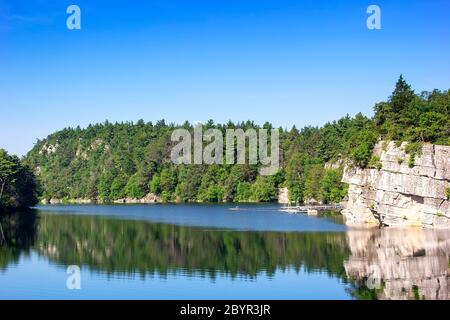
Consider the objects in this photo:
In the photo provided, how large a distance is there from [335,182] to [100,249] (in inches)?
2156

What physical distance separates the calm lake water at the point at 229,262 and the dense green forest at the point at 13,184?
30265 mm

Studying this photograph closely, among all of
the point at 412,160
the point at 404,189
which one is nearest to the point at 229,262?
the point at 404,189

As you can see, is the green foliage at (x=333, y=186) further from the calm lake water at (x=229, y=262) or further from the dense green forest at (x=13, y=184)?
the dense green forest at (x=13, y=184)

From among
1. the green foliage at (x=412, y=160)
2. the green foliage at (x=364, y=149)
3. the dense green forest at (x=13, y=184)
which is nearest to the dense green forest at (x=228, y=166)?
the green foliage at (x=364, y=149)

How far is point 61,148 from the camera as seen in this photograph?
195m

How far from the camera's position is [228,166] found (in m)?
136

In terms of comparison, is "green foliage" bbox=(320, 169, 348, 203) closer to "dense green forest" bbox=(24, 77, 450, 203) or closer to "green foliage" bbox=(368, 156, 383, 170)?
"dense green forest" bbox=(24, 77, 450, 203)

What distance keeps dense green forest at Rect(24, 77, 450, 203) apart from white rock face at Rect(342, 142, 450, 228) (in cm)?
173

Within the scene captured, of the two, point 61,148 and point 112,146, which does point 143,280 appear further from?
point 61,148

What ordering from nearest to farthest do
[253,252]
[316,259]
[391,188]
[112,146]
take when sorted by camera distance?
[316,259], [253,252], [391,188], [112,146]

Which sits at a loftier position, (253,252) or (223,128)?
(223,128)

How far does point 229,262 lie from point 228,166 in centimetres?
9558

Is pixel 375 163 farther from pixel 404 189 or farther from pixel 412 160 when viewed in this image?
pixel 412 160
